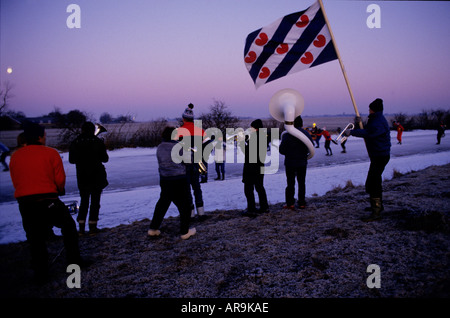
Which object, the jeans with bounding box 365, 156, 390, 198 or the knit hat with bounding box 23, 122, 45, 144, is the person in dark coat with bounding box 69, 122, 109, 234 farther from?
the jeans with bounding box 365, 156, 390, 198

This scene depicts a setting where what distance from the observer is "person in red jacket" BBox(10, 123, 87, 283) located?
321 cm

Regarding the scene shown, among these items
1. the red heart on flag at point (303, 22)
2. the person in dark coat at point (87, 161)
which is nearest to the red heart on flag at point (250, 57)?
the red heart on flag at point (303, 22)

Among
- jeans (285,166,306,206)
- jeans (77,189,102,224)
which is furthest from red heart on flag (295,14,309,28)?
jeans (77,189,102,224)

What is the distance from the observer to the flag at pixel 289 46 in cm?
505

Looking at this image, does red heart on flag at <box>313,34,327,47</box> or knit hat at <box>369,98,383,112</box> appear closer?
knit hat at <box>369,98,383,112</box>

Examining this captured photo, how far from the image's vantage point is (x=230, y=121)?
93.9 ft

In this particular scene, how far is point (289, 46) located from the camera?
17.7ft

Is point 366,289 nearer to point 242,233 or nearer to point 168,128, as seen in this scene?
point 242,233

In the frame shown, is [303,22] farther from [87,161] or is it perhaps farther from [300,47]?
[87,161]

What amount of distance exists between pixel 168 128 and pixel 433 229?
405cm

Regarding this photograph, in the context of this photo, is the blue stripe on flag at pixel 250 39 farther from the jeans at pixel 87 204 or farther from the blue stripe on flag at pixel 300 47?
the jeans at pixel 87 204

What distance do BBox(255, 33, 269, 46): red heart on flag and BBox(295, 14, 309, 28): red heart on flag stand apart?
0.61 meters
